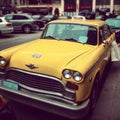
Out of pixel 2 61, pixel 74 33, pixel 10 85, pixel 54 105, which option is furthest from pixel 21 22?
pixel 54 105

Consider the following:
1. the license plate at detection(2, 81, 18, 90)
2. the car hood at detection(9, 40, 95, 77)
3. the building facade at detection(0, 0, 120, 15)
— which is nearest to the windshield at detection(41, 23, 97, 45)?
the car hood at detection(9, 40, 95, 77)

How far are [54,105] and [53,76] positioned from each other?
49 centimetres

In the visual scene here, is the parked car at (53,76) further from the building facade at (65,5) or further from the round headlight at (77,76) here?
the building facade at (65,5)

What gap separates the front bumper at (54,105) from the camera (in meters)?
4.32

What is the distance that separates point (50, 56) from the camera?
497cm

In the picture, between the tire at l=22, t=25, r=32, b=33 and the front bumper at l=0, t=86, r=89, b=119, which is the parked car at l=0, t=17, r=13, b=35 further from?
the front bumper at l=0, t=86, r=89, b=119

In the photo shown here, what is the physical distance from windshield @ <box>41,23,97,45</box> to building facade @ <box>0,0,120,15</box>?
184 ft

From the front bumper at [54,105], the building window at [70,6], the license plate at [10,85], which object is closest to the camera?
the front bumper at [54,105]

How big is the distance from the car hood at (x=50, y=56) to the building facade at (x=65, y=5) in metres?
56.9

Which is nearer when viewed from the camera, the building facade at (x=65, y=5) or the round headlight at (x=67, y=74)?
the round headlight at (x=67, y=74)

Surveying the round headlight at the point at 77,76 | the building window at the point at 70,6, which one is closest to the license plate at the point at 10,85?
the round headlight at the point at 77,76

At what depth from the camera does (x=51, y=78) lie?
14.9 ft

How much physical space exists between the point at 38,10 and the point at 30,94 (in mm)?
61346

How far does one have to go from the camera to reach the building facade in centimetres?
6172
